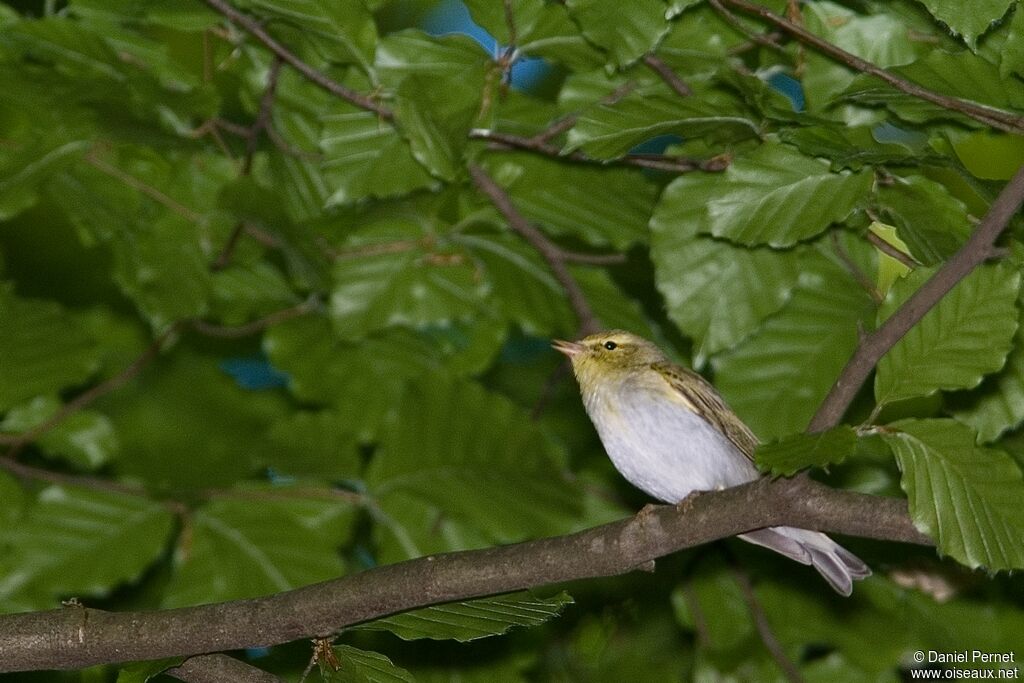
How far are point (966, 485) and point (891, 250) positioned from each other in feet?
3.31

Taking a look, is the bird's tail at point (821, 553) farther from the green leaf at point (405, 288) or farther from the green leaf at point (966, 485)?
the green leaf at point (405, 288)

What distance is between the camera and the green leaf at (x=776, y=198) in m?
3.19

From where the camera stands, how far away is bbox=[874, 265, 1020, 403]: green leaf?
263cm

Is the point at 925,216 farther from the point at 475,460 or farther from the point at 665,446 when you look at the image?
the point at 475,460

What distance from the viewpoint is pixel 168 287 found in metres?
4.25

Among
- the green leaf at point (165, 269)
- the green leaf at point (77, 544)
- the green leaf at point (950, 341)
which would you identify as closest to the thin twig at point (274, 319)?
the green leaf at point (165, 269)

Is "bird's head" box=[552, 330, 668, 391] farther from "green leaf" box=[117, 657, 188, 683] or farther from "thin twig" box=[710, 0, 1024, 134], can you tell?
"green leaf" box=[117, 657, 188, 683]

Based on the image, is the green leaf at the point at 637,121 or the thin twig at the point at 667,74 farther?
the thin twig at the point at 667,74

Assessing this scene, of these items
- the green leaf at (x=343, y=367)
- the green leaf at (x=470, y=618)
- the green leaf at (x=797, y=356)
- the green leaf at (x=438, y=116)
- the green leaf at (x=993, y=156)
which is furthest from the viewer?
the green leaf at (x=343, y=367)

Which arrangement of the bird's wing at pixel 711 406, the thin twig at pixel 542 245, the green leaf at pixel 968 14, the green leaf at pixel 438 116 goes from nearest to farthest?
the green leaf at pixel 968 14
the green leaf at pixel 438 116
the bird's wing at pixel 711 406
the thin twig at pixel 542 245

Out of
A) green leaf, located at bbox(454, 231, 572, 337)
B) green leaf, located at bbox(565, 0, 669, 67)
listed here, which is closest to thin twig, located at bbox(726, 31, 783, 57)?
green leaf, located at bbox(565, 0, 669, 67)

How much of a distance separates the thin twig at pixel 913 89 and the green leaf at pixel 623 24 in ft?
0.66

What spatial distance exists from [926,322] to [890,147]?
61 cm

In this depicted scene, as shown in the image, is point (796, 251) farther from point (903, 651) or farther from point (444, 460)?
point (903, 651)
